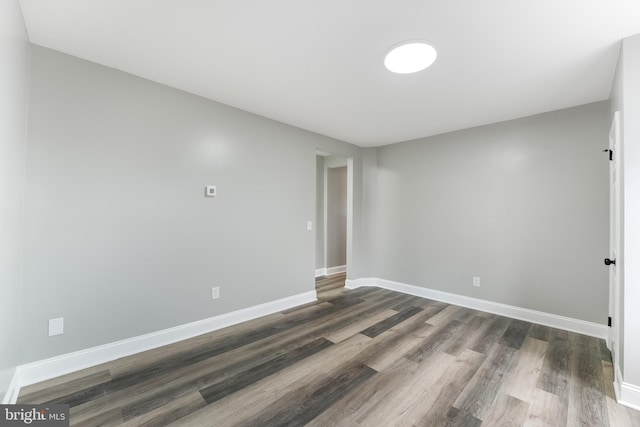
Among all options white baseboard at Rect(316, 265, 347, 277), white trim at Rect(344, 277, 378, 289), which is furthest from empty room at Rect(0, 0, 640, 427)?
white baseboard at Rect(316, 265, 347, 277)

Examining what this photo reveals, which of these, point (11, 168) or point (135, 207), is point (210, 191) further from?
point (11, 168)

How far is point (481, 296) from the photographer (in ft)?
11.4

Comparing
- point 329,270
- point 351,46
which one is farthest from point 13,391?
point 329,270

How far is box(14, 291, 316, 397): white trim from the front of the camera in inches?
74.4

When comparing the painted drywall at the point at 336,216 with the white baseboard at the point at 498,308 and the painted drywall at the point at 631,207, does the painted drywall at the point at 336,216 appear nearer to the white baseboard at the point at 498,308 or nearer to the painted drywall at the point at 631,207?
the white baseboard at the point at 498,308

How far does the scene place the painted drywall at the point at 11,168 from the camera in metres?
1.31

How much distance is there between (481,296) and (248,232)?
3.17 metres

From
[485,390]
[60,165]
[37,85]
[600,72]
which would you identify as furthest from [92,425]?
[600,72]

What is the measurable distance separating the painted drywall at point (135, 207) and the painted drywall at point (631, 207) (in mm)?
3106

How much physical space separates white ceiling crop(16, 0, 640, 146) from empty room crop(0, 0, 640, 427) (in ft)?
0.06

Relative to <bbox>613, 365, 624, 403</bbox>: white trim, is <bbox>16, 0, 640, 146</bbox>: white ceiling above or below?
above

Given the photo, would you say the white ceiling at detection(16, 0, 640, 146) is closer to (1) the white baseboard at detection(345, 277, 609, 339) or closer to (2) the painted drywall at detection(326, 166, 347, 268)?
(1) the white baseboard at detection(345, 277, 609, 339)

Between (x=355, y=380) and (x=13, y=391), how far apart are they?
2290 mm

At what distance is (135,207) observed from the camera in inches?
91.7
